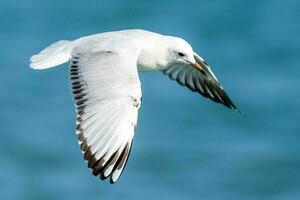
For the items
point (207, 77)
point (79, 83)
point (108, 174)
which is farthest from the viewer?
point (207, 77)

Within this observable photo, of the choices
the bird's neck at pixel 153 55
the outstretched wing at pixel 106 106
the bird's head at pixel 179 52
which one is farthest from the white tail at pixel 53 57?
the bird's head at pixel 179 52

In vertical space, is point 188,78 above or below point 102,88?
above

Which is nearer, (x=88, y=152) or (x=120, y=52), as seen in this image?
(x=88, y=152)

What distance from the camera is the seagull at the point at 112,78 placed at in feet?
27.0

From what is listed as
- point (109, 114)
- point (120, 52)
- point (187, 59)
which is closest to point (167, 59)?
point (187, 59)

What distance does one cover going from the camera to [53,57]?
30.5 ft

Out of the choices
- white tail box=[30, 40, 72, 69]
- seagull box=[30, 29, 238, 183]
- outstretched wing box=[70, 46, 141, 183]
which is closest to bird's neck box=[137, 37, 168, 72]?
seagull box=[30, 29, 238, 183]

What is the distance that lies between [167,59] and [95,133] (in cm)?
158

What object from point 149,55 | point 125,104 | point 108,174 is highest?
point 149,55

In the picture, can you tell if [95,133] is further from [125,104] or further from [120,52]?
[120,52]

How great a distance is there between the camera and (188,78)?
33.6 ft

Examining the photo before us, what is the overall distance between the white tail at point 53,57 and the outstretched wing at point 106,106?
0.60ft

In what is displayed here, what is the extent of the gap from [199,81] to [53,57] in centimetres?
139

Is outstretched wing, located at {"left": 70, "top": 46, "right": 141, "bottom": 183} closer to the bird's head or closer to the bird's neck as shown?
the bird's neck
